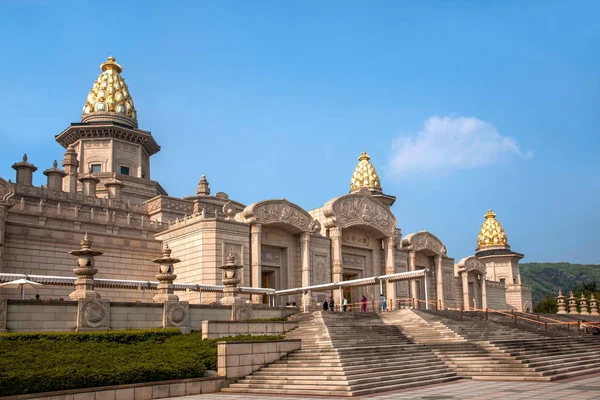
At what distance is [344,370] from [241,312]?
26.5ft

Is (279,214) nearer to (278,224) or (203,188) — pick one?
(278,224)

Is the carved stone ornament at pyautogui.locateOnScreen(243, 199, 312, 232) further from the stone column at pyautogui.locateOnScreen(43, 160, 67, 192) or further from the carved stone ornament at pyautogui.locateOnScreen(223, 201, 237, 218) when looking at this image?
the stone column at pyautogui.locateOnScreen(43, 160, 67, 192)

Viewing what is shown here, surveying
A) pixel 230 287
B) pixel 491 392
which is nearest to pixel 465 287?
pixel 230 287

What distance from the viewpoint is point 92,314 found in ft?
64.8

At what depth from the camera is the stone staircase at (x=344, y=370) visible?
16562 mm

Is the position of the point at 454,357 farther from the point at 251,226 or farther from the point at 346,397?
the point at 251,226

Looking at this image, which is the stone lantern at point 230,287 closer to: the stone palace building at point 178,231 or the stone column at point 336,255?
the stone palace building at point 178,231

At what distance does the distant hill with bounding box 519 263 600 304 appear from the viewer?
157 metres

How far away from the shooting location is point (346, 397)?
1530 cm

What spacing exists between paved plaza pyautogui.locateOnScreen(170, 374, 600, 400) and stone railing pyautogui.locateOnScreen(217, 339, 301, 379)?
3.80 ft

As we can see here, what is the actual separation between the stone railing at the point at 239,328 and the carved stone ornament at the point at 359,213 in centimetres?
1483

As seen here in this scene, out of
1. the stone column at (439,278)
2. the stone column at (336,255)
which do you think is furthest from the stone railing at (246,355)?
the stone column at (439,278)

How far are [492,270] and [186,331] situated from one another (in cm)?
5095

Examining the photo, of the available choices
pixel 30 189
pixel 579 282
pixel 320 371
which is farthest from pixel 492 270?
pixel 579 282
